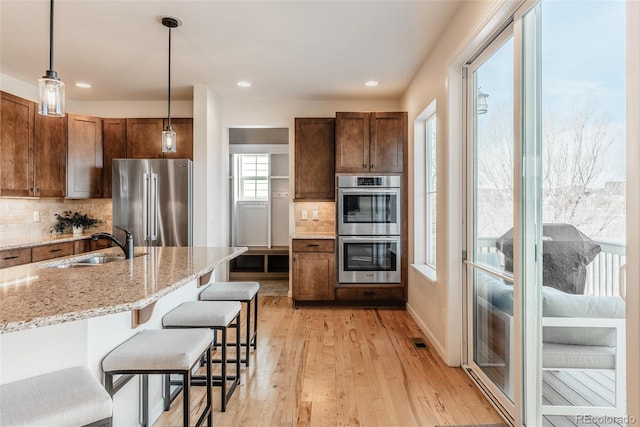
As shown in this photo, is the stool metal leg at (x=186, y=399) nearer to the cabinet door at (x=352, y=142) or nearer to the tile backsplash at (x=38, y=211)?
the cabinet door at (x=352, y=142)

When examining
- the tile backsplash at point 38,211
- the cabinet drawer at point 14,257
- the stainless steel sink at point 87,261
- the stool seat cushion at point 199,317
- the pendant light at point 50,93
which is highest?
the pendant light at point 50,93

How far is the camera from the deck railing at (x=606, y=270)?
1.29 m

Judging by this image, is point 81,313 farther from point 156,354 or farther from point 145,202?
point 145,202

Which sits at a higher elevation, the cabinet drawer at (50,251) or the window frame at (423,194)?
the window frame at (423,194)

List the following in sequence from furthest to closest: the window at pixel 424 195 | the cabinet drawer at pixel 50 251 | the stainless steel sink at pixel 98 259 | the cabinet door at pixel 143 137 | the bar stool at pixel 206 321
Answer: the cabinet door at pixel 143 137
the window at pixel 424 195
the cabinet drawer at pixel 50 251
the stainless steel sink at pixel 98 259
the bar stool at pixel 206 321

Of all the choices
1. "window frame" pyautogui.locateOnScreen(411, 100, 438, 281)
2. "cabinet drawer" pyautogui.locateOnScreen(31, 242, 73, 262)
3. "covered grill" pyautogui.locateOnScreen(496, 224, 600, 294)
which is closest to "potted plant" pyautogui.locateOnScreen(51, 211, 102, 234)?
"cabinet drawer" pyautogui.locateOnScreen(31, 242, 73, 262)

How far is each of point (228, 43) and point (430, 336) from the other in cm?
324

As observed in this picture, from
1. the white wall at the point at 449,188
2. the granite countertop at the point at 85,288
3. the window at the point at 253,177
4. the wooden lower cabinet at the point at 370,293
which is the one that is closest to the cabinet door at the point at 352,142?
the white wall at the point at 449,188

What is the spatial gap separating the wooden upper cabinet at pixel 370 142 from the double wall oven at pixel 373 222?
15cm

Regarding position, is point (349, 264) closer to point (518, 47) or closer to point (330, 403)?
point (330, 403)

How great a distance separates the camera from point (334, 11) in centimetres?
266

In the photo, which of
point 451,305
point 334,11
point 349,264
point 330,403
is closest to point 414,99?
point 334,11

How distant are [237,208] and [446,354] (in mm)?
4284

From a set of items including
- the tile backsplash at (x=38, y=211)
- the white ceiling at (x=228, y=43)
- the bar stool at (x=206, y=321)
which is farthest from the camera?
the tile backsplash at (x=38, y=211)
